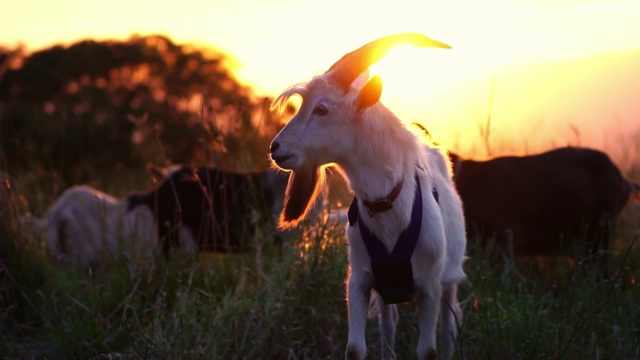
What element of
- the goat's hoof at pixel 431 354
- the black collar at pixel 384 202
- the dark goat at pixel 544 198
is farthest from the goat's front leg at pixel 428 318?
the dark goat at pixel 544 198

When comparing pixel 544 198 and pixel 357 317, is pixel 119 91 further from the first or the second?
pixel 357 317

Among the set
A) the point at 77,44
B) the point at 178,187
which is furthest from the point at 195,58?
the point at 178,187

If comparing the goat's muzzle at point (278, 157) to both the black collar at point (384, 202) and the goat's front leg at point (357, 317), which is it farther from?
the goat's front leg at point (357, 317)

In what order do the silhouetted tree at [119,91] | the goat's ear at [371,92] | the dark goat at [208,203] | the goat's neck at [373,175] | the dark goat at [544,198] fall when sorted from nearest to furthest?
the goat's ear at [371,92]
the goat's neck at [373,175]
the dark goat at [544,198]
the dark goat at [208,203]
the silhouetted tree at [119,91]

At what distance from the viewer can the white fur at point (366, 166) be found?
3992 mm

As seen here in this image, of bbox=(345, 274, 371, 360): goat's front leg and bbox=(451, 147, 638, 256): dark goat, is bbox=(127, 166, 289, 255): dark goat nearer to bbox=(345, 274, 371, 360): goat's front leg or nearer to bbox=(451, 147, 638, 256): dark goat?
bbox=(451, 147, 638, 256): dark goat

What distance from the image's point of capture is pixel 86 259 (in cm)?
754

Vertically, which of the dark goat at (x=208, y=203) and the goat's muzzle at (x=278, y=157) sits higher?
the goat's muzzle at (x=278, y=157)

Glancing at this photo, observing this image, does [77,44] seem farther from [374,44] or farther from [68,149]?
[374,44]

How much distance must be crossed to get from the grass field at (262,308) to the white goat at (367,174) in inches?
16.4

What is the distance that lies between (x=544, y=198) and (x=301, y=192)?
277 centimetres

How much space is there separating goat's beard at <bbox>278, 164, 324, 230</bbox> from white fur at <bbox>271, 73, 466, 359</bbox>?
100mm

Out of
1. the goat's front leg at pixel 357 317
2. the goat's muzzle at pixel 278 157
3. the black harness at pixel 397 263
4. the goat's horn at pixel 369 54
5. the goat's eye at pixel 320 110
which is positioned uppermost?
the goat's horn at pixel 369 54

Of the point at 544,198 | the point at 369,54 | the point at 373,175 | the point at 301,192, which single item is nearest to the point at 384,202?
the point at 373,175
